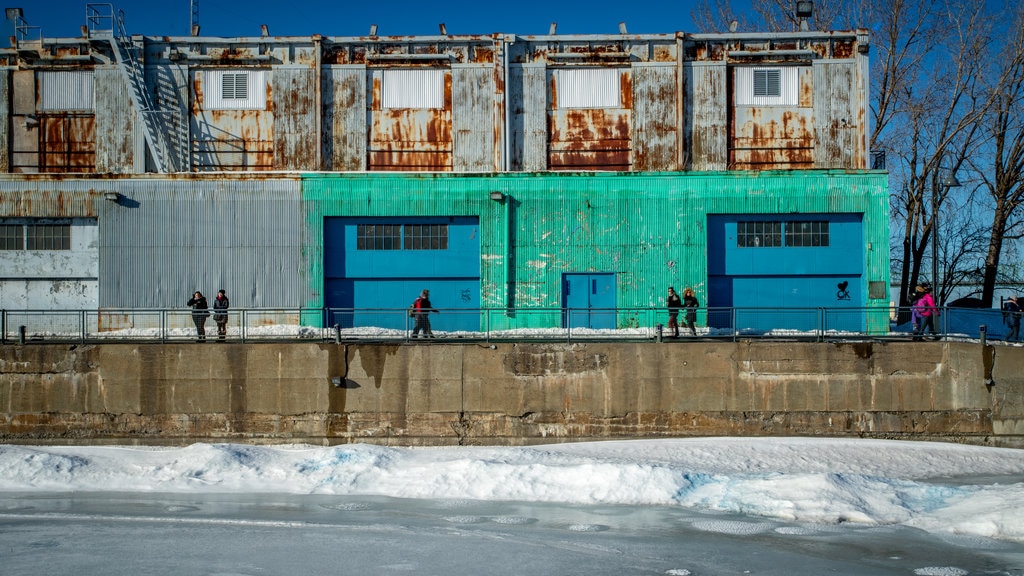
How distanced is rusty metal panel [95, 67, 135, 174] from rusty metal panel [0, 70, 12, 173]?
9.33ft

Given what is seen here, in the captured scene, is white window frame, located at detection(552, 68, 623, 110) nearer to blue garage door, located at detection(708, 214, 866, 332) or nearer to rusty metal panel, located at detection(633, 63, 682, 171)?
rusty metal panel, located at detection(633, 63, 682, 171)

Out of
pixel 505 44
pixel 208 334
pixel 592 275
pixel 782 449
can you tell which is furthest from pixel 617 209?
pixel 208 334

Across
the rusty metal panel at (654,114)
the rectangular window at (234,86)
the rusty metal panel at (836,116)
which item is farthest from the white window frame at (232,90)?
the rusty metal panel at (836,116)

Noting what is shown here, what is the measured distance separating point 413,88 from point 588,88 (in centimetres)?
544

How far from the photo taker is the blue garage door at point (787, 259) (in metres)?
27.5

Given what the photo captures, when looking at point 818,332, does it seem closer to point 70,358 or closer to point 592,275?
point 592,275

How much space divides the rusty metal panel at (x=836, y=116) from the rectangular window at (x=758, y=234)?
284 cm

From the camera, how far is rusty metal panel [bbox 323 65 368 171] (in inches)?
1141

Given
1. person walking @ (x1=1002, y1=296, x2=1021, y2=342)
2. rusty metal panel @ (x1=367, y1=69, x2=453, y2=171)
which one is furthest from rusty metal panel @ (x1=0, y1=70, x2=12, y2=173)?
person walking @ (x1=1002, y1=296, x2=1021, y2=342)

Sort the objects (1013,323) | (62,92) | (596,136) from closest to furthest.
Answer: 1. (1013,323)
2. (596,136)
3. (62,92)

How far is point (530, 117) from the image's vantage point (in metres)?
29.0

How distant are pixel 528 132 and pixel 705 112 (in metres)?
5.49

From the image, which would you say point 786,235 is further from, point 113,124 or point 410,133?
point 113,124

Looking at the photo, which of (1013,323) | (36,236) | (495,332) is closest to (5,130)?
(36,236)
